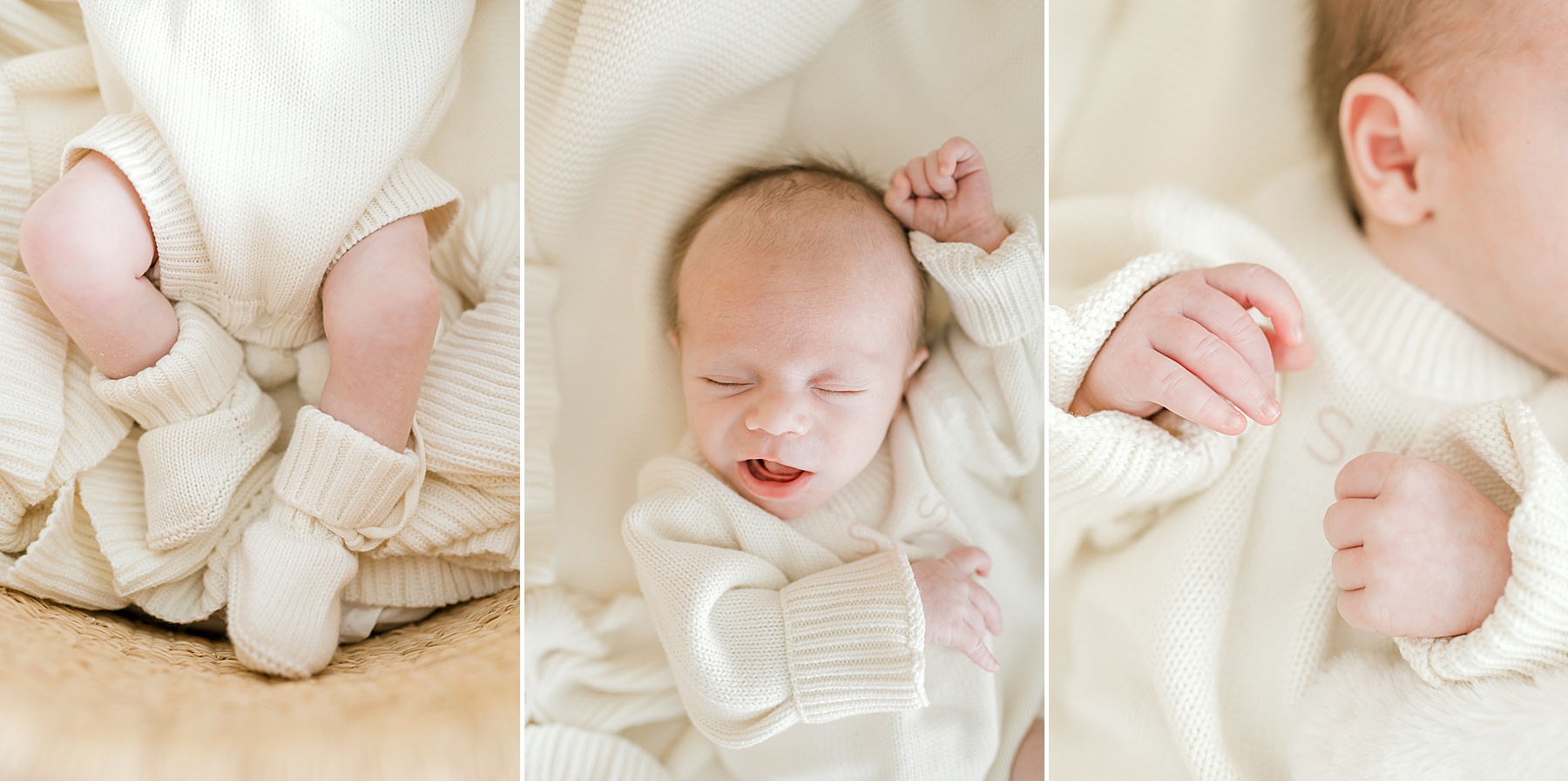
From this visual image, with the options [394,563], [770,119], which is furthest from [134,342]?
[770,119]

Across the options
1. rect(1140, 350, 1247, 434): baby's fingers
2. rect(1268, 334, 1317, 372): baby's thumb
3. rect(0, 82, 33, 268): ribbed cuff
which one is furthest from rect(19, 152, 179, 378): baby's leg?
rect(1268, 334, 1317, 372): baby's thumb

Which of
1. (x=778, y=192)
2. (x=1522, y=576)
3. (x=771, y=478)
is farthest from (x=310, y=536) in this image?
(x=1522, y=576)

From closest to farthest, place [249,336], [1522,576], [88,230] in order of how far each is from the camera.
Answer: [1522,576] < [88,230] < [249,336]

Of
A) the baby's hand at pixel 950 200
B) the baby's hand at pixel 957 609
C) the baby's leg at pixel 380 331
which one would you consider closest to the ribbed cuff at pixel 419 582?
the baby's leg at pixel 380 331

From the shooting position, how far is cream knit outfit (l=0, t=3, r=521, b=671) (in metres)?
0.88

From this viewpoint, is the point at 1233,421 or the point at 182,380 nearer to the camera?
the point at 1233,421

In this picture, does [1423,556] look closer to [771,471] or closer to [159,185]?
[771,471]

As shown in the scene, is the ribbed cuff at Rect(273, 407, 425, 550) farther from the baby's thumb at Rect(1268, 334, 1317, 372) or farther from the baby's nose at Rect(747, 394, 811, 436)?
the baby's thumb at Rect(1268, 334, 1317, 372)

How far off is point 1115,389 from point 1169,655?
24 cm

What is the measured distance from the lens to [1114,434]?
831mm

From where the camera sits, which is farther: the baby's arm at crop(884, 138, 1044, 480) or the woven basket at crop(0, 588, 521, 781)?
the baby's arm at crop(884, 138, 1044, 480)

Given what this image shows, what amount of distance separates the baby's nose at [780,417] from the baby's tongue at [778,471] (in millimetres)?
66

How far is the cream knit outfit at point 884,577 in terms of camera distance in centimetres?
82

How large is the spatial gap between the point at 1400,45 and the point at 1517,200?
17cm
